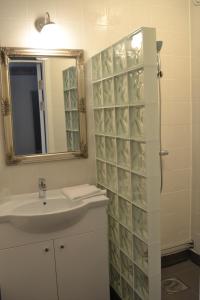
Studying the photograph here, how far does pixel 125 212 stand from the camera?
74.4 inches

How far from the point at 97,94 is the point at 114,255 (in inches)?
47.7

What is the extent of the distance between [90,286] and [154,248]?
632mm

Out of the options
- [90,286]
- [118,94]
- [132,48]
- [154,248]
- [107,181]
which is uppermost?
[132,48]

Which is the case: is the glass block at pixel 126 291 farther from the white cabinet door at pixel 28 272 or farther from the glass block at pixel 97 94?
the glass block at pixel 97 94

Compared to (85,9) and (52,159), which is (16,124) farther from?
(85,9)

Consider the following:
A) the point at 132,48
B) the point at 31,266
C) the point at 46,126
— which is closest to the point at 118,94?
the point at 132,48

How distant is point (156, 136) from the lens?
60.0 inches

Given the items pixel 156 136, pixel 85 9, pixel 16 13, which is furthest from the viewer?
pixel 85 9

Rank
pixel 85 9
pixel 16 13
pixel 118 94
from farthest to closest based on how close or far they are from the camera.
Result: pixel 85 9 → pixel 16 13 → pixel 118 94

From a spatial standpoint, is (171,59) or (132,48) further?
(171,59)

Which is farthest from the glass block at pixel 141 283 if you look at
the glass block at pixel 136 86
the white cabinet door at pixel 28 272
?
the glass block at pixel 136 86

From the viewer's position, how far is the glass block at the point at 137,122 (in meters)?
1.55

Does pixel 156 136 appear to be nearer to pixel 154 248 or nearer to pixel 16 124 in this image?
pixel 154 248

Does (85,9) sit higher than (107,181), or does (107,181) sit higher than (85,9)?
(85,9)
